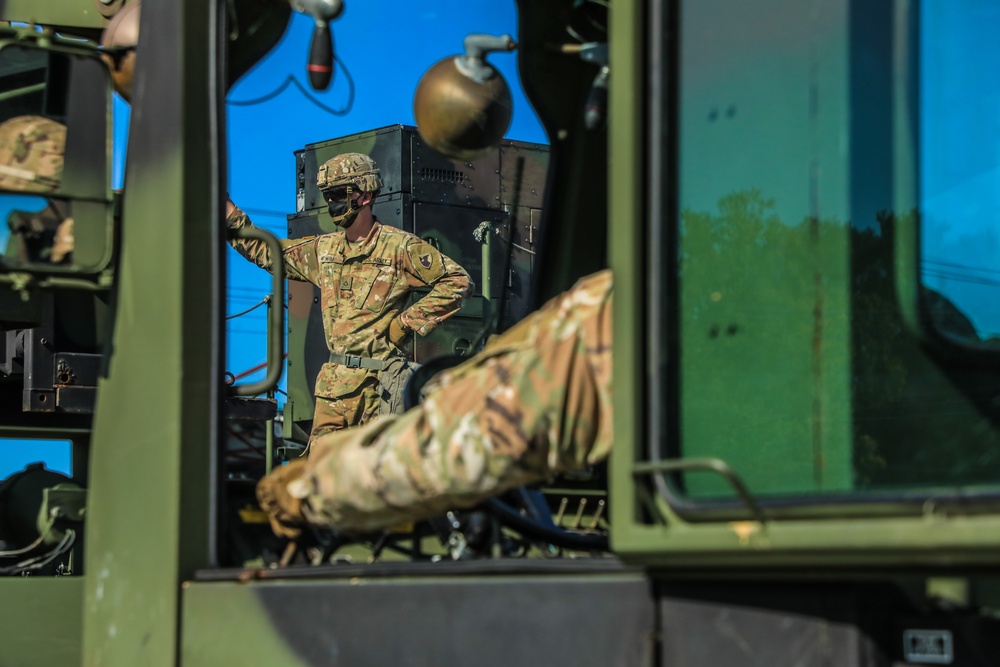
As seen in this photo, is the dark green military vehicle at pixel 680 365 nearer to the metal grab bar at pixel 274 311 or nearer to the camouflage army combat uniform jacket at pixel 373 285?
the metal grab bar at pixel 274 311

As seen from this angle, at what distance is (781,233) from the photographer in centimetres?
212

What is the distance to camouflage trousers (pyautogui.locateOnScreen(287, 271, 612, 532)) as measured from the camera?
2240mm

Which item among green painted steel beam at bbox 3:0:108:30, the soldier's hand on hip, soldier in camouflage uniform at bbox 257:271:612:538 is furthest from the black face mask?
soldier in camouflage uniform at bbox 257:271:612:538

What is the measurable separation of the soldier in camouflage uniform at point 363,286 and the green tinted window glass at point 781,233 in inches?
203

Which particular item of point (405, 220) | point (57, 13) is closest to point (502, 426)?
point (57, 13)

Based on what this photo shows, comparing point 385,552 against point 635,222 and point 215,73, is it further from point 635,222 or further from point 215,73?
point 635,222

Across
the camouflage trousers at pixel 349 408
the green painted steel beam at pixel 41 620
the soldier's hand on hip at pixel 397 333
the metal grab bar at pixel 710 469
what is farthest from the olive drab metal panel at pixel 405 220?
the metal grab bar at pixel 710 469

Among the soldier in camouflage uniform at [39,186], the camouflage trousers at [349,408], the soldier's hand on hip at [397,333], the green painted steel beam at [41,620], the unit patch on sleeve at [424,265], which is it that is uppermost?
the unit patch on sleeve at [424,265]

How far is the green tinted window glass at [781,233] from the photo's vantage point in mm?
2066

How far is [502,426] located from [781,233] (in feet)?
1.63

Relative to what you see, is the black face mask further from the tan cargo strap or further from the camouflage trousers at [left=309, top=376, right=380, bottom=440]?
the camouflage trousers at [left=309, top=376, right=380, bottom=440]

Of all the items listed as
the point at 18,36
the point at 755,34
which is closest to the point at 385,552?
the point at 18,36

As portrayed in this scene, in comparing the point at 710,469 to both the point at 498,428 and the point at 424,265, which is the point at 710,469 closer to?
the point at 498,428

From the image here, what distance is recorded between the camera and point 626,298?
2.02m
